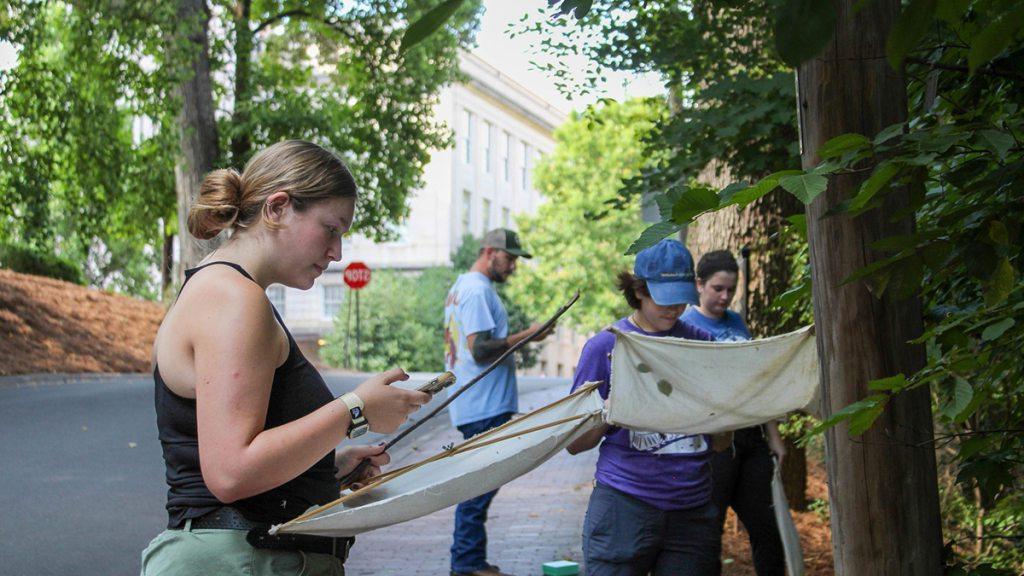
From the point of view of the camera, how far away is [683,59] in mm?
7898

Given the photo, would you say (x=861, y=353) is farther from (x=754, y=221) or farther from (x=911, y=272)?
(x=754, y=221)

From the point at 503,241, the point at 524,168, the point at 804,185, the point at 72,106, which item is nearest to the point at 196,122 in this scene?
the point at 72,106

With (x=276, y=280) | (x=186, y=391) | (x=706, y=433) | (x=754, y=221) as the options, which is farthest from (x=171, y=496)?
(x=754, y=221)

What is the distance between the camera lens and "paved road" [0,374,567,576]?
7664 mm

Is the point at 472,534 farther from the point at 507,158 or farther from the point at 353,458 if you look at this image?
the point at 507,158

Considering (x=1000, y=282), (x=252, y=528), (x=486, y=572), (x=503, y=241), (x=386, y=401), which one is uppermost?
(x=503, y=241)

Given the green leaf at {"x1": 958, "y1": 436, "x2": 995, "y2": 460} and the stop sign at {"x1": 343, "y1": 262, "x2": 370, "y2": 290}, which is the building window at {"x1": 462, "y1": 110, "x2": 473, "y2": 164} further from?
the green leaf at {"x1": 958, "y1": 436, "x2": 995, "y2": 460}

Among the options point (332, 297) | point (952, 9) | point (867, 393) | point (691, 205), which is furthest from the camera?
point (332, 297)

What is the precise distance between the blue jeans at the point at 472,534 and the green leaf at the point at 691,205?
5.01 m

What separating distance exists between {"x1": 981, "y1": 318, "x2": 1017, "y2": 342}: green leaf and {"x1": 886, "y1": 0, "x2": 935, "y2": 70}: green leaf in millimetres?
1494

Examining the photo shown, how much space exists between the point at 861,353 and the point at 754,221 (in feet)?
20.3

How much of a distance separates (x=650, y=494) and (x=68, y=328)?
22514mm

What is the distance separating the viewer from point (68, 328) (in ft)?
80.8

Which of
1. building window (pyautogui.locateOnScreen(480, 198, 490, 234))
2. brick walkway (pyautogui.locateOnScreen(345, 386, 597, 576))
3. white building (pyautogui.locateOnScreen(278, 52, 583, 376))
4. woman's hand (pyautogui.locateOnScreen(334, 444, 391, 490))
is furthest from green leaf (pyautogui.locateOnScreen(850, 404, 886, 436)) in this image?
building window (pyautogui.locateOnScreen(480, 198, 490, 234))
